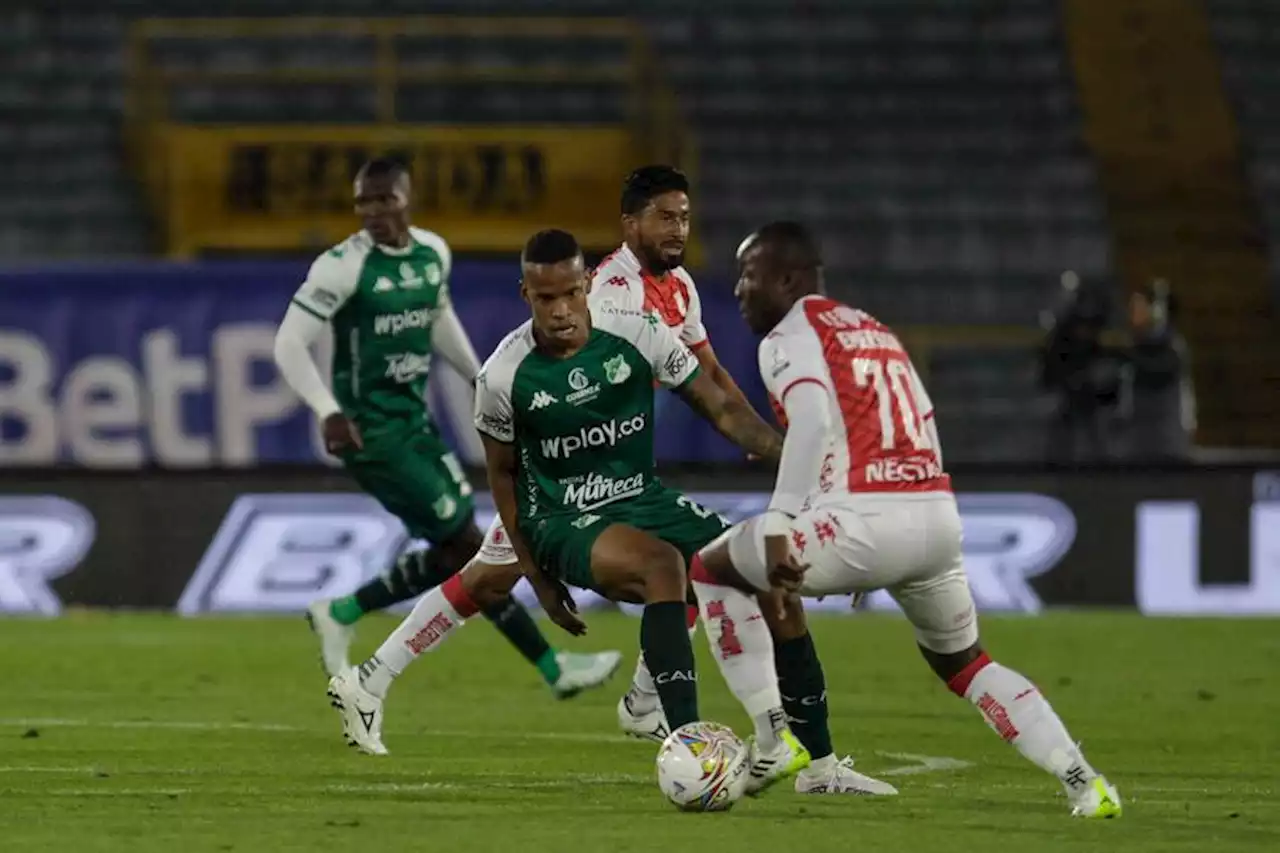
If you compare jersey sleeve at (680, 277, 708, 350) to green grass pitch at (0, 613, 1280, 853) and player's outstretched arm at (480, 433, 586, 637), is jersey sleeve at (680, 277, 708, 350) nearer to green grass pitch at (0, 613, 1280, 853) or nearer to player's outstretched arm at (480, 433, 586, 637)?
player's outstretched arm at (480, 433, 586, 637)

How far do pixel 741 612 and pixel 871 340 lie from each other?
90cm

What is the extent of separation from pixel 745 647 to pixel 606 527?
0.57m

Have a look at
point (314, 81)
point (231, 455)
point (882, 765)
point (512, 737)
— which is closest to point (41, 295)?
point (231, 455)

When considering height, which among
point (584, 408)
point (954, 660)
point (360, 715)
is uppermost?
point (584, 408)

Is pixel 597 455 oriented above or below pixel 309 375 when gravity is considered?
above

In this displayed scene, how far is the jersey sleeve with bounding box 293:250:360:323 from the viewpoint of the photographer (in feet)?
35.1

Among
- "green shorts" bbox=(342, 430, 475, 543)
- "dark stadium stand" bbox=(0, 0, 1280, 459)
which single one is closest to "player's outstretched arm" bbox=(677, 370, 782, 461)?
"green shorts" bbox=(342, 430, 475, 543)

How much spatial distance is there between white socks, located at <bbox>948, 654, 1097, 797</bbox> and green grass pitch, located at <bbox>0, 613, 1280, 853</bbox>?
0.14 meters

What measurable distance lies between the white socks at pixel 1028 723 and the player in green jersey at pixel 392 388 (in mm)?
3472

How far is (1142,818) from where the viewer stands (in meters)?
7.33

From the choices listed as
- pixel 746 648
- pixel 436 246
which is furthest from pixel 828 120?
pixel 746 648

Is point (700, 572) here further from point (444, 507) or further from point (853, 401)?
point (444, 507)

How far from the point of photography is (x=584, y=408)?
26.2 feet

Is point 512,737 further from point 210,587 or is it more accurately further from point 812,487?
point 210,587
